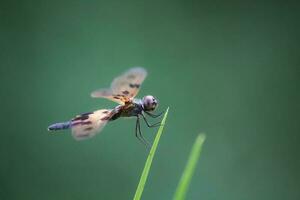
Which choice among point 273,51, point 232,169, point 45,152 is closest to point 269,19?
point 273,51

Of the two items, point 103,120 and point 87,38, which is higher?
point 87,38

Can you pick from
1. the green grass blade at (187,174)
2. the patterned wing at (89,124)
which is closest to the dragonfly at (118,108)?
the patterned wing at (89,124)

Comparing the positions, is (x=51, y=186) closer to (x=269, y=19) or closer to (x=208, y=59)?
(x=208, y=59)

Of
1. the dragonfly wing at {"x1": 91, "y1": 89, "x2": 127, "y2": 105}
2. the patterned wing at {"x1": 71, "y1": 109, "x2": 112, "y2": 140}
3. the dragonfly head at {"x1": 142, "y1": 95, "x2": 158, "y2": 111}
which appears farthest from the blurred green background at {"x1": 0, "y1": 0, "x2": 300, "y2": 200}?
the patterned wing at {"x1": 71, "y1": 109, "x2": 112, "y2": 140}

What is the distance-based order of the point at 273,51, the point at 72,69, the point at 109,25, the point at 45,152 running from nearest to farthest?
the point at 45,152 < the point at 72,69 < the point at 109,25 < the point at 273,51

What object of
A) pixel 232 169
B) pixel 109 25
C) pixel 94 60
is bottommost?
pixel 232 169

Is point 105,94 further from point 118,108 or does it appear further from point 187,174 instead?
point 187,174

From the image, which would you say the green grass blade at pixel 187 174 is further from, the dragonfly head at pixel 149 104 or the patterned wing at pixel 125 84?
the dragonfly head at pixel 149 104
